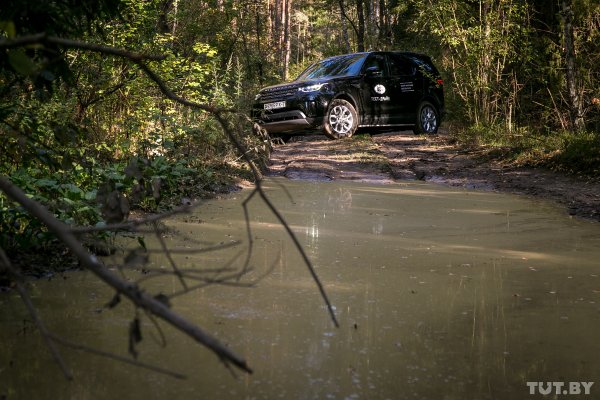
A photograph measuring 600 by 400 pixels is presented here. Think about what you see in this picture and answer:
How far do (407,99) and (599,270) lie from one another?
494 inches

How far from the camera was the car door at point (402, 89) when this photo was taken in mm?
17422

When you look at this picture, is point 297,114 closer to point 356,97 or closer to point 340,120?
point 340,120

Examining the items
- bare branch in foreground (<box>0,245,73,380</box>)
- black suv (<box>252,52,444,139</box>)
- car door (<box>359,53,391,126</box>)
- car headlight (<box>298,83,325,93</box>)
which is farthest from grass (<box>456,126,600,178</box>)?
bare branch in foreground (<box>0,245,73,380</box>)

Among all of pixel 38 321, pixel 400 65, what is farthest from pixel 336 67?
pixel 38 321

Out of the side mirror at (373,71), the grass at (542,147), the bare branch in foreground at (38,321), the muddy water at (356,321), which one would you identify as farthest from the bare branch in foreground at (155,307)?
the side mirror at (373,71)

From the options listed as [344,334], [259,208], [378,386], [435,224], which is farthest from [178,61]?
[378,386]

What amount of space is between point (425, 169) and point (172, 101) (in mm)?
4193

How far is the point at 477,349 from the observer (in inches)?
144

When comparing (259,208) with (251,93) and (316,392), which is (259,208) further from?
(251,93)

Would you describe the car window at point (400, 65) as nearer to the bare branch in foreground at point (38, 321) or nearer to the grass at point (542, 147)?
the grass at point (542, 147)

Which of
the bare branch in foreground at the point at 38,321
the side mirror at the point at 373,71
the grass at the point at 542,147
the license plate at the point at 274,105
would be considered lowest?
the grass at the point at 542,147

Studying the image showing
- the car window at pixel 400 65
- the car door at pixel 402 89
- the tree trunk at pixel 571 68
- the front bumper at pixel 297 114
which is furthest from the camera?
the car window at pixel 400 65

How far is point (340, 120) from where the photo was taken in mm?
16125

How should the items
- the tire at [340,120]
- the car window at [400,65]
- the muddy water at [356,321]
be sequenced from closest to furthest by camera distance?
the muddy water at [356,321] → the tire at [340,120] → the car window at [400,65]
